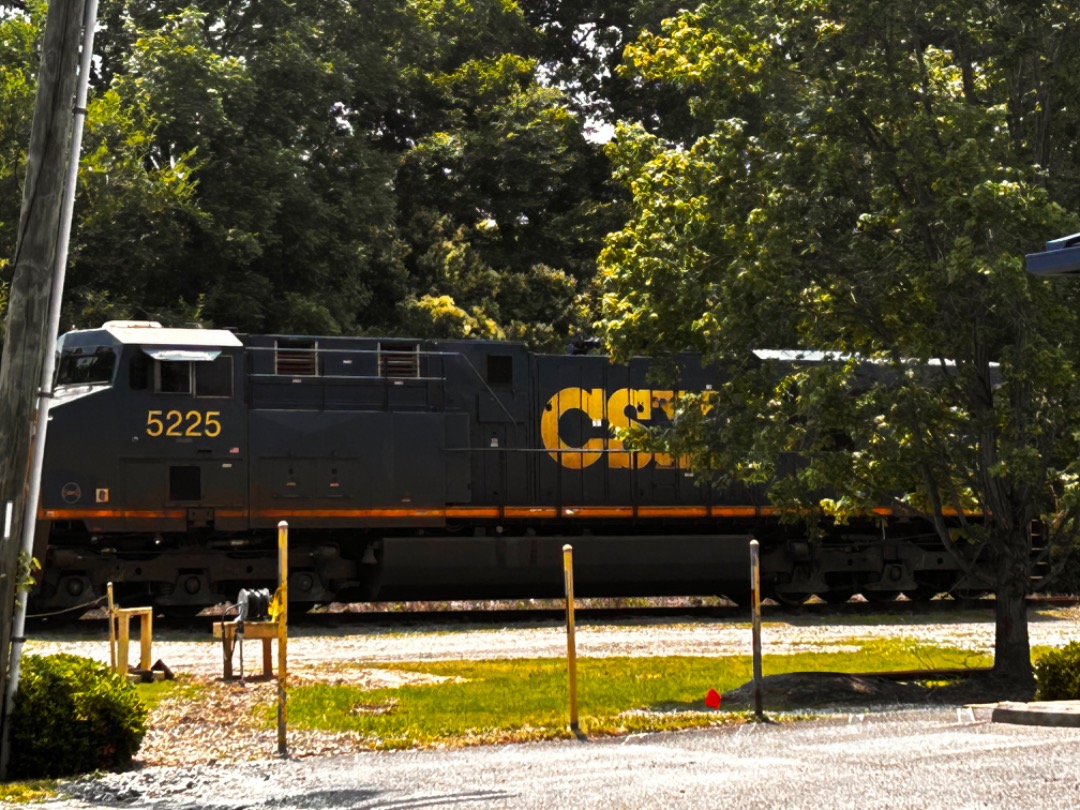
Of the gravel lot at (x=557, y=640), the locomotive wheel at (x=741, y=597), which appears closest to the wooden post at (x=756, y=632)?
the gravel lot at (x=557, y=640)

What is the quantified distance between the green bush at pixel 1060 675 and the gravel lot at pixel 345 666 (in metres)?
0.80

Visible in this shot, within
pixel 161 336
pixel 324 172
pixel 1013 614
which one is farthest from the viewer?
pixel 324 172

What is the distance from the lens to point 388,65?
40.6 metres

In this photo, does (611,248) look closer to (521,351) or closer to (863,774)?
(521,351)

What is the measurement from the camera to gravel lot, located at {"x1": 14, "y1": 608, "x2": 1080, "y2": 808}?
9047 millimetres

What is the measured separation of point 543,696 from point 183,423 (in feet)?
31.0

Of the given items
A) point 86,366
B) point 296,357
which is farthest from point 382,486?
point 86,366

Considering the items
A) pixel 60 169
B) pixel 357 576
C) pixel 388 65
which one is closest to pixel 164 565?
pixel 357 576

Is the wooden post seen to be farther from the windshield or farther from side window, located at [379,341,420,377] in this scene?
the windshield

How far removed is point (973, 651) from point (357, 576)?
31.2 feet

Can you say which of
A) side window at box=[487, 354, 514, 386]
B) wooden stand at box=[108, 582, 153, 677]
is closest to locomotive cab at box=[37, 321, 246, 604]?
side window at box=[487, 354, 514, 386]

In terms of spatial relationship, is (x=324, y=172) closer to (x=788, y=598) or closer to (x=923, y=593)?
(x=788, y=598)

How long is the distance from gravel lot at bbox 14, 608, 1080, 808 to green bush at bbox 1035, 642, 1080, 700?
80 centimetres

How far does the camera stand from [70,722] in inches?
392
